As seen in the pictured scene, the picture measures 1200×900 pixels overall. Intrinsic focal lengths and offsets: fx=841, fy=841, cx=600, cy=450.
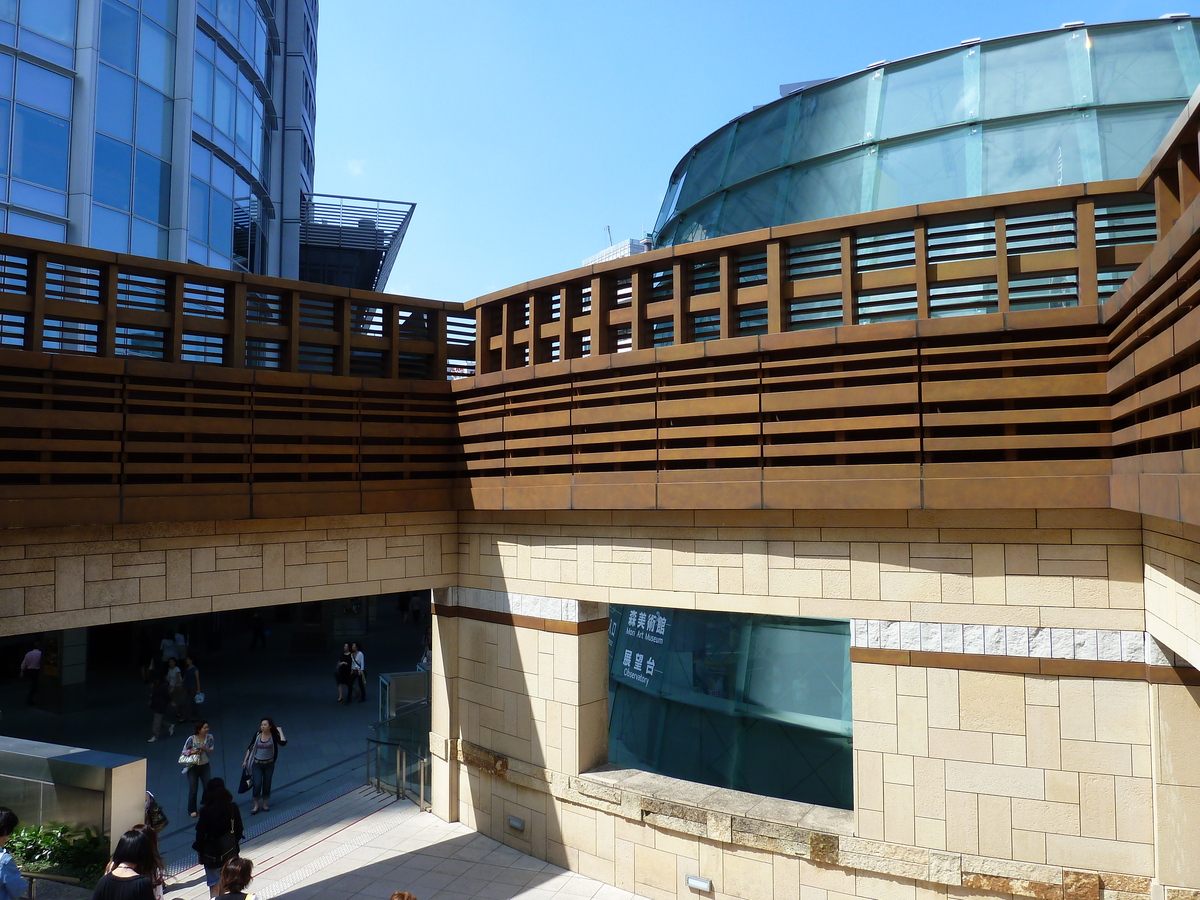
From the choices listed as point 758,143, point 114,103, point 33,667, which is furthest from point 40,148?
point 758,143

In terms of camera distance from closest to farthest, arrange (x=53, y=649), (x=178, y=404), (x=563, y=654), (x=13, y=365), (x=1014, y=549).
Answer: (x=1014, y=549), (x=13, y=365), (x=178, y=404), (x=563, y=654), (x=53, y=649)

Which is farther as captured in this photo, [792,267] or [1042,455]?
[792,267]

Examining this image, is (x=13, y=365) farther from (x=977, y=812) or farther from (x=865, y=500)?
(x=977, y=812)

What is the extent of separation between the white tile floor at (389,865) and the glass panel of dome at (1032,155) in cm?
1051

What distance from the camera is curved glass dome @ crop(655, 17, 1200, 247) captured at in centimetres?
1173

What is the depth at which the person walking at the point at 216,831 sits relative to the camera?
8828 mm

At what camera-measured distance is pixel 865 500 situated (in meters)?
7.29

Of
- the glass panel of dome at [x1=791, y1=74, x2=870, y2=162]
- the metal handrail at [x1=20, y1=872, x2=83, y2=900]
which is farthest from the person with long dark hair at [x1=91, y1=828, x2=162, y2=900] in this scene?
the glass panel of dome at [x1=791, y1=74, x2=870, y2=162]

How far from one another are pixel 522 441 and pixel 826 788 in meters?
5.52

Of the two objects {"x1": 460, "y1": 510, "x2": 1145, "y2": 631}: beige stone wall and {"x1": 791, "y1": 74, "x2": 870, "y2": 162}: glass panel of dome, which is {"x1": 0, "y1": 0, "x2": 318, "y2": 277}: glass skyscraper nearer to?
{"x1": 791, "y1": 74, "x2": 870, "y2": 162}: glass panel of dome

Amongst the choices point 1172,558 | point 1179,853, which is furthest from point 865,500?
point 1179,853

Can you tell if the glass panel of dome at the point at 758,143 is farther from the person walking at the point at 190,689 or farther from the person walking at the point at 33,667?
the person walking at the point at 33,667

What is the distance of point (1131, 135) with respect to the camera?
456 inches

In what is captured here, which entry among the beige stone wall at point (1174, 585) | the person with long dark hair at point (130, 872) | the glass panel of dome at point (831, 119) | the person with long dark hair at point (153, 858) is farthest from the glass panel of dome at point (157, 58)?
the beige stone wall at point (1174, 585)
